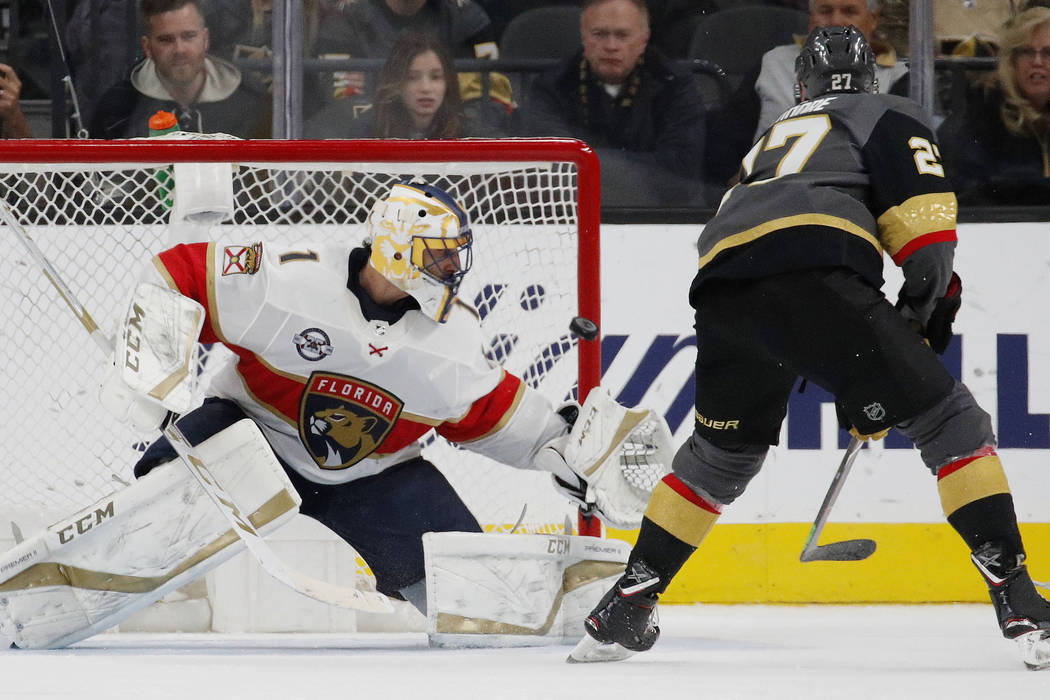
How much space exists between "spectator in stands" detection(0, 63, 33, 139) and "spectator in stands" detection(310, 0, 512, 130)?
2.75 feet

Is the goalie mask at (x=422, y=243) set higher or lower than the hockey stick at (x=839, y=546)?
higher

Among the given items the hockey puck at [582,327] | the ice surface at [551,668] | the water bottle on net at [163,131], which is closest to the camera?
the ice surface at [551,668]

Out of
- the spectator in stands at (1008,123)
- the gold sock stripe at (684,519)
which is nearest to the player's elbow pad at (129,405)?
the gold sock stripe at (684,519)

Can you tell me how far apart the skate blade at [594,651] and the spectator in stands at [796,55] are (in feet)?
5.57

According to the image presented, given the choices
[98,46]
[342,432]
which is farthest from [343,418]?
[98,46]

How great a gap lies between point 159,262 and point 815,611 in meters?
1.76

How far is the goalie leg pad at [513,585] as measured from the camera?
254 centimetres

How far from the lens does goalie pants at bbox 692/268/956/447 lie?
6.72 feet

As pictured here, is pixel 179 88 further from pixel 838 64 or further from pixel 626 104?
pixel 838 64

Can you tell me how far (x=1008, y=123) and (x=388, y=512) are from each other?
1917 millimetres

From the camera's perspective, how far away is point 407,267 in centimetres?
250

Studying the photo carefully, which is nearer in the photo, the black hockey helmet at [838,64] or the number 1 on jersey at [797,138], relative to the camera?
the number 1 on jersey at [797,138]

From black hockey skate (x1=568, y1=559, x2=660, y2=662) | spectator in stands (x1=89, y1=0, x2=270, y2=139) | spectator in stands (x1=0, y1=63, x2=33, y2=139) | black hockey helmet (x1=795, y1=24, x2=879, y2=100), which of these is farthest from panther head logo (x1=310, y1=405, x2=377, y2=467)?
spectator in stands (x1=0, y1=63, x2=33, y2=139)

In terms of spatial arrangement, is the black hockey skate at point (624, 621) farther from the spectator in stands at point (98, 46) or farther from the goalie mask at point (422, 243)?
the spectator in stands at point (98, 46)
